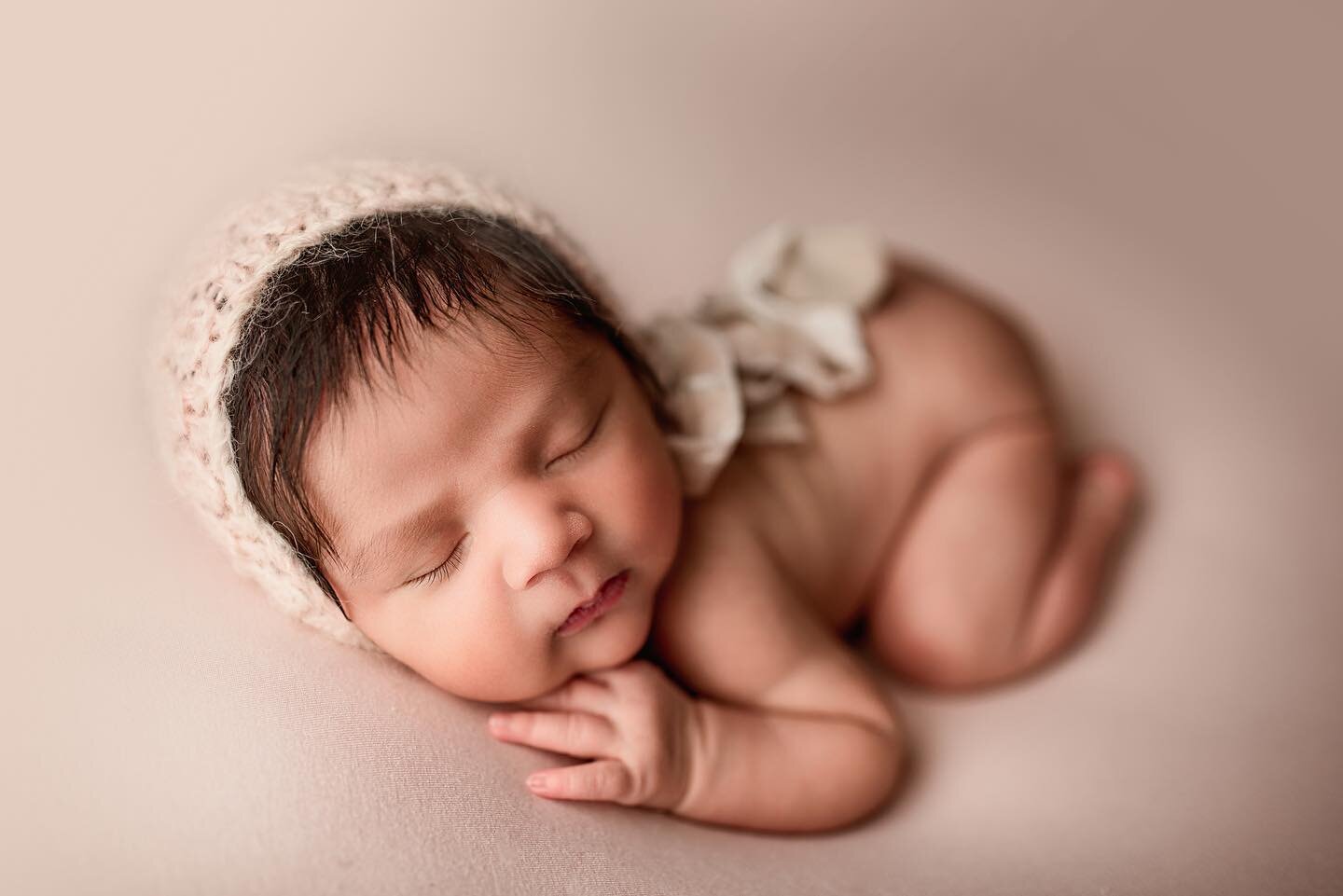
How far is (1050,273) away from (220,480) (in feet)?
4.18

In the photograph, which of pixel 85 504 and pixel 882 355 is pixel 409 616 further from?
pixel 882 355

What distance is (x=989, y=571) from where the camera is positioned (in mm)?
1336

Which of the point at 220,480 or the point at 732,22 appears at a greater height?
the point at 732,22

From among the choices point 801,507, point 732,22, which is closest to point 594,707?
point 801,507

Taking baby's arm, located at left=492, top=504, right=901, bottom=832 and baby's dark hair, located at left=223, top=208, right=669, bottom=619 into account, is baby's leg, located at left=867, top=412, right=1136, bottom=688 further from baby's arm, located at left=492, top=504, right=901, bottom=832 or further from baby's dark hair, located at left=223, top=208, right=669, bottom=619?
baby's dark hair, located at left=223, top=208, right=669, bottom=619

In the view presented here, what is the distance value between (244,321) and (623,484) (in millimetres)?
345

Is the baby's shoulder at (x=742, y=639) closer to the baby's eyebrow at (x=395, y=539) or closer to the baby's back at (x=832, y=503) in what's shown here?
the baby's back at (x=832, y=503)

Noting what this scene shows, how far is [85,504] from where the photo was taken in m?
1.12

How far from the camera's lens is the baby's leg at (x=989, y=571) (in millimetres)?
1327

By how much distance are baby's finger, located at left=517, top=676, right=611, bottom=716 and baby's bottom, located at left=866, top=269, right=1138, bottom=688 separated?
43 centimetres

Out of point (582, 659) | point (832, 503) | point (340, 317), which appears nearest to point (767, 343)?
point (832, 503)

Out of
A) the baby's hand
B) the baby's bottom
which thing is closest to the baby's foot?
the baby's bottom

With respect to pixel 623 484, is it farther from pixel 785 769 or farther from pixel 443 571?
pixel 785 769

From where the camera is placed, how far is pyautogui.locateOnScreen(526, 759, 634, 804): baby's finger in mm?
992
